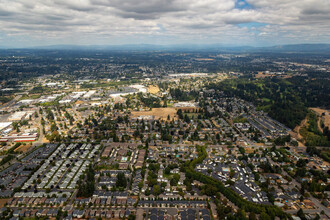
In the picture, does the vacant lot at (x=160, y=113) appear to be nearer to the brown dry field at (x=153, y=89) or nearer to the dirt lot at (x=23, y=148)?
the brown dry field at (x=153, y=89)

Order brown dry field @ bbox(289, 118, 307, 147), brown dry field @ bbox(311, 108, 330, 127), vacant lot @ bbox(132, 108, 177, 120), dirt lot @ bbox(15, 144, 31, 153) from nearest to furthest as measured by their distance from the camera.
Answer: dirt lot @ bbox(15, 144, 31, 153) < brown dry field @ bbox(289, 118, 307, 147) < brown dry field @ bbox(311, 108, 330, 127) < vacant lot @ bbox(132, 108, 177, 120)

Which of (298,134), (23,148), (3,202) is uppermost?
(298,134)

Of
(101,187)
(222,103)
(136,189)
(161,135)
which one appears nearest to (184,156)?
(161,135)

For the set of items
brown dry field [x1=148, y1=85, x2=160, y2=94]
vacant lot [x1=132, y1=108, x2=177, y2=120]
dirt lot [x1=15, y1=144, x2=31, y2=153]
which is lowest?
dirt lot [x1=15, y1=144, x2=31, y2=153]

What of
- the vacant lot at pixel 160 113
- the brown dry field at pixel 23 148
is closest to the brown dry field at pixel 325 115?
the vacant lot at pixel 160 113

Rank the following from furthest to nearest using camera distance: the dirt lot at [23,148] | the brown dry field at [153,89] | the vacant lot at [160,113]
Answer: the brown dry field at [153,89] < the vacant lot at [160,113] < the dirt lot at [23,148]

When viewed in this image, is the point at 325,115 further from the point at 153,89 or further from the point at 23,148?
the point at 23,148

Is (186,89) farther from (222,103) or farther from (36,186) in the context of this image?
(36,186)

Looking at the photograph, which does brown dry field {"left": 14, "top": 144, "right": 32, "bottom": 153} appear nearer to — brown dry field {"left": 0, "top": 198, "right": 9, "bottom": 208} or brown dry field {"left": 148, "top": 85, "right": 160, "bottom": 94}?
brown dry field {"left": 0, "top": 198, "right": 9, "bottom": 208}

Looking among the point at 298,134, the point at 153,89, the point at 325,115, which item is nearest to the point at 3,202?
the point at 298,134

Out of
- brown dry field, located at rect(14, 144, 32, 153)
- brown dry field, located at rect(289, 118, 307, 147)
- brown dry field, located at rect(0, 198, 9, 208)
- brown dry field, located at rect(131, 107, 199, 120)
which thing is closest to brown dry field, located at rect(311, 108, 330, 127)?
brown dry field, located at rect(289, 118, 307, 147)

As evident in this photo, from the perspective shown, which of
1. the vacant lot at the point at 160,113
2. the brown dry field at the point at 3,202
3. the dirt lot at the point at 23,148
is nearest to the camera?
the brown dry field at the point at 3,202

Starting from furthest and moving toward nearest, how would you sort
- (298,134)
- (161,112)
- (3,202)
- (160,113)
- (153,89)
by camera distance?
(153,89)
(161,112)
(160,113)
(298,134)
(3,202)

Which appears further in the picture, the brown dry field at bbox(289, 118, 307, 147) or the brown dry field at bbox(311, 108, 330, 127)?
the brown dry field at bbox(311, 108, 330, 127)
